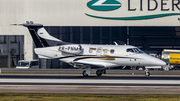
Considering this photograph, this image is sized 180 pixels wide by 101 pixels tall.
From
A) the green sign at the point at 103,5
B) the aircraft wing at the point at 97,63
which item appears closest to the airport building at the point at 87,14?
the green sign at the point at 103,5

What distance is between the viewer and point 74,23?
60156mm

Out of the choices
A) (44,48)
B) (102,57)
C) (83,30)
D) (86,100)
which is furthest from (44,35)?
(83,30)

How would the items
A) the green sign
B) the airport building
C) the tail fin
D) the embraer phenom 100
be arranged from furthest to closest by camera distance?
the green sign < the airport building < the tail fin < the embraer phenom 100

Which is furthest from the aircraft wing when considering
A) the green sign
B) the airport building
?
the green sign

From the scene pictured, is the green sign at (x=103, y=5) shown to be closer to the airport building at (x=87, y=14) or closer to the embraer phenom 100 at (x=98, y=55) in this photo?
the airport building at (x=87, y=14)

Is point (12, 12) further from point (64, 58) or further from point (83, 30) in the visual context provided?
point (64, 58)

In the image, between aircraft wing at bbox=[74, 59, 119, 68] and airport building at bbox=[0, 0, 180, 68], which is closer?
aircraft wing at bbox=[74, 59, 119, 68]

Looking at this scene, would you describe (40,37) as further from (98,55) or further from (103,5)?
(103,5)

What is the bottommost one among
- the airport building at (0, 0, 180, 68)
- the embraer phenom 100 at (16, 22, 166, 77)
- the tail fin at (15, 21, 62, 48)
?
the embraer phenom 100 at (16, 22, 166, 77)

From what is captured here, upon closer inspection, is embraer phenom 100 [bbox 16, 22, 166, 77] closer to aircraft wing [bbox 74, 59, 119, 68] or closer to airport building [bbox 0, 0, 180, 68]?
aircraft wing [bbox 74, 59, 119, 68]

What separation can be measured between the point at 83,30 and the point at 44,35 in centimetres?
2883

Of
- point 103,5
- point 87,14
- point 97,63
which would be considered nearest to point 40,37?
point 97,63

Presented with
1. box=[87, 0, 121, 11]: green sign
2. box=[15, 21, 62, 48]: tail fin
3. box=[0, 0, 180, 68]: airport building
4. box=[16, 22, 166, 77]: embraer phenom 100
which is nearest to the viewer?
box=[16, 22, 166, 77]: embraer phenom 100

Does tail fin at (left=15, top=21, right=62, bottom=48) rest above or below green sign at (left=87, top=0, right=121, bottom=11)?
below
